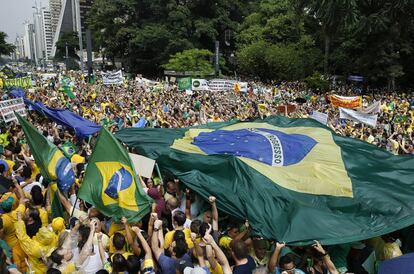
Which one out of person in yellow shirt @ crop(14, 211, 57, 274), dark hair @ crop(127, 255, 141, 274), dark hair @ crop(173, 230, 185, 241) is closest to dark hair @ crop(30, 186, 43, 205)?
person in yellow shirt @ crop(14, 211, 57, 274)

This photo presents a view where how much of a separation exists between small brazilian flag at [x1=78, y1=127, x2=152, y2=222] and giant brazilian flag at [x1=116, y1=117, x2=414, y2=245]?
1013 millimetres

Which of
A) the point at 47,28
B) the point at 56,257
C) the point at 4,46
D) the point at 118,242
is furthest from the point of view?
the point at 47,28

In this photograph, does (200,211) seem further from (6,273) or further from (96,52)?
(96,52)

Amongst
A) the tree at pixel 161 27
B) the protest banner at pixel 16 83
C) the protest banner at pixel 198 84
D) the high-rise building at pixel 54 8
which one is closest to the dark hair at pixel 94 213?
the protest banner at pixel 198 84

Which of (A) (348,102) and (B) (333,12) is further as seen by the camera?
(B) (333,12)

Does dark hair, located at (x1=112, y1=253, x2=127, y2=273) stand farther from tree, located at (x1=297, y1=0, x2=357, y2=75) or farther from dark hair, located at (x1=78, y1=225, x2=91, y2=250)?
tree, located at (x1=297, y1=0, x2=357, y2=75)

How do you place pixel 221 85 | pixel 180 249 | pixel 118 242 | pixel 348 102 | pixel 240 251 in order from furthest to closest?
pixel 221 85 → pixel 348 102 → pixel 118 242 → pixel 180 249 → pixel 240 251

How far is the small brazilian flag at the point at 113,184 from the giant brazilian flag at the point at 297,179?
39.9 inches

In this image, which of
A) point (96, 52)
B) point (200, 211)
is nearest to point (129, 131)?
point (200, 211)

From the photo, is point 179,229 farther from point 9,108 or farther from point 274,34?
point 274,34

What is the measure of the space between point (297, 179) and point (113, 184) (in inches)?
101

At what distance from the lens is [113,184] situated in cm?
502

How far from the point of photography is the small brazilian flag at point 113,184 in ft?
16.1

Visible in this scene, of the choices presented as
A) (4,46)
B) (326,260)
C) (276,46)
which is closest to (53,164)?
(326,260)
